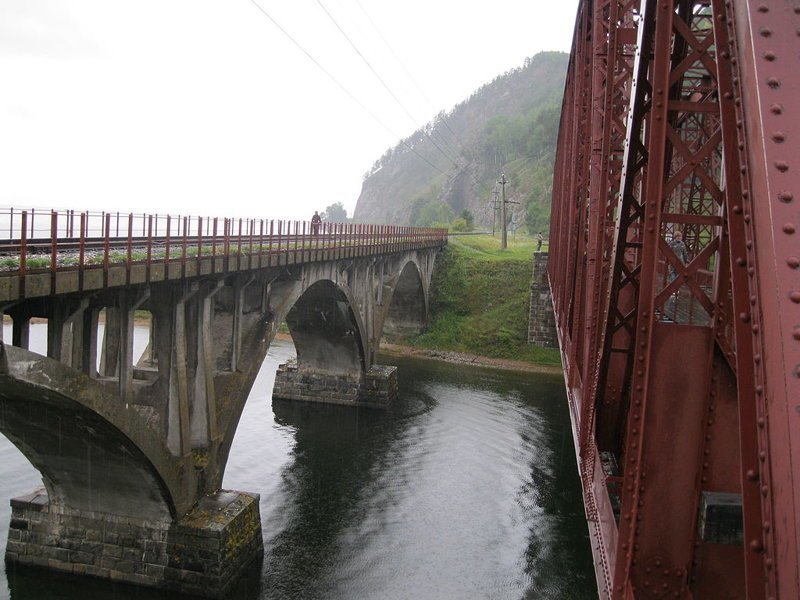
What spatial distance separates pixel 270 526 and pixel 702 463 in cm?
1610

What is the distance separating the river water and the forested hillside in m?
55.8

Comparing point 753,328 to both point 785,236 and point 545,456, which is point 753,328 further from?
point 545,456

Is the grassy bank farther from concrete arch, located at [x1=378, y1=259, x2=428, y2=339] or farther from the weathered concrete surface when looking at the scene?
the weathered concrete surface

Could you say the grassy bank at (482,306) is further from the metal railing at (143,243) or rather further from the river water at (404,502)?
the metal railing at (143,243)

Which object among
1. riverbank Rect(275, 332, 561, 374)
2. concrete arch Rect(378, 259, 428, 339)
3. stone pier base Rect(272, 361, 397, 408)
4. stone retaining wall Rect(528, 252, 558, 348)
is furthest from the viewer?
concrete arch Rect(378, 259, 428, 339)

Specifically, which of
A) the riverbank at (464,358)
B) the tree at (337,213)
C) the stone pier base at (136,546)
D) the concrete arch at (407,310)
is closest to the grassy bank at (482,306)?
the riverbank at (464,358)

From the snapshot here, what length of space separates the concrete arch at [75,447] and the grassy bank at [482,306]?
29006mm

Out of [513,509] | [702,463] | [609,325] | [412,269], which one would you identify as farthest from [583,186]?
[412,269]

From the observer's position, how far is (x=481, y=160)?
129 m

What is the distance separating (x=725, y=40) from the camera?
3.12 m

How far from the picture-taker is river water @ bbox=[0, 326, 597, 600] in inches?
621

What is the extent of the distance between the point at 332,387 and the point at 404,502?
1159cm

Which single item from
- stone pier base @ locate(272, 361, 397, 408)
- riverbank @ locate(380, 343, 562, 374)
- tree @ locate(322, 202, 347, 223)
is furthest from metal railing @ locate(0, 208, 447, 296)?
tree @ locate(322, 202, 347, 223)

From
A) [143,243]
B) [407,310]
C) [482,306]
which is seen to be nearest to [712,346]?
[143,243]
